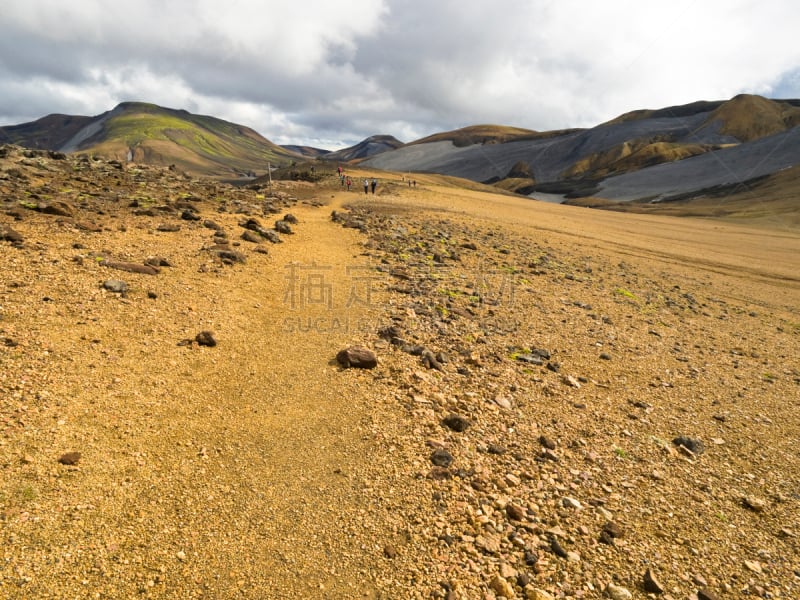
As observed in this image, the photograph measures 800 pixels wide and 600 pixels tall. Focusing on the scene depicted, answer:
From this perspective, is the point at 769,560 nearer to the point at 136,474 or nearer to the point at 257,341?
the point at 136,474

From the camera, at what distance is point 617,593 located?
12.3ft

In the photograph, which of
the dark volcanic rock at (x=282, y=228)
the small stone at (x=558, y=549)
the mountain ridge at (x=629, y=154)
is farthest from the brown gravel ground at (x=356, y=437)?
the mountain ridge at (x=629, y=154)

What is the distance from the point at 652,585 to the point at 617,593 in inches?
16.6

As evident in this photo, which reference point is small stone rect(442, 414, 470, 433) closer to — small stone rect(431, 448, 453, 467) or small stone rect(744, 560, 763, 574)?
small stone rect(431, 448, 453, 467)

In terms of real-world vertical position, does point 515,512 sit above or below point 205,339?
below

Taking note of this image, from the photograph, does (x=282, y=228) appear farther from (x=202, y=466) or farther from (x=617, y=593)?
(x=617, y=593)

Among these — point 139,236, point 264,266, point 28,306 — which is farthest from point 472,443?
point 139,236

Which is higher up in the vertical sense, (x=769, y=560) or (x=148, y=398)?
(x=148, y=398)

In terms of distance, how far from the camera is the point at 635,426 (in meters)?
6.55

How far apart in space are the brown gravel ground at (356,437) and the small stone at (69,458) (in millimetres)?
68

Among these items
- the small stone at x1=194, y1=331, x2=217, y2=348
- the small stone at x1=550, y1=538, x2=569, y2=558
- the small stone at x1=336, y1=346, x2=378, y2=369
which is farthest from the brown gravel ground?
the small stone at x1=336, y1=346, x2=378, y2=369

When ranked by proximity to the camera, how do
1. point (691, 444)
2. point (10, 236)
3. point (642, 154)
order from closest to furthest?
point (691, 444) → point (10, 236) → point (642, 154)

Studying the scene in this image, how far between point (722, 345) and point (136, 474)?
13784 millimetres

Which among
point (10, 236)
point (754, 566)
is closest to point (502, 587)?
point (754, 566)
